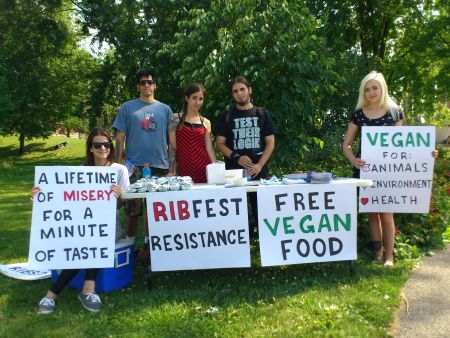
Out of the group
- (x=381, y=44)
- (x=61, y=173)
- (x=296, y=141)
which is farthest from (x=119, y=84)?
(x=61, y=173)

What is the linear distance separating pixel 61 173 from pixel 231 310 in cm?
184

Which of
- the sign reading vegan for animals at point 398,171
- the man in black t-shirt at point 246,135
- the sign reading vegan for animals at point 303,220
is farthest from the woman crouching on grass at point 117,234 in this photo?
the sign reading vegan for animals at point 398,171

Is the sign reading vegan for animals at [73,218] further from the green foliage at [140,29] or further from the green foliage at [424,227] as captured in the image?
the green foliage at [140,29]

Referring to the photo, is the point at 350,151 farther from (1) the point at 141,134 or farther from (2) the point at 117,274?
(2) the point at 117,274

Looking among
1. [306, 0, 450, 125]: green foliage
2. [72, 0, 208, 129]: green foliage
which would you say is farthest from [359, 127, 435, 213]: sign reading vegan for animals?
[72, 0, 208, 129]: green foliage

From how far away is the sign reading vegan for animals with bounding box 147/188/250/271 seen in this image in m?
3.93

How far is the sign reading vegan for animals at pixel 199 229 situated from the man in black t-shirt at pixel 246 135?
68 cm

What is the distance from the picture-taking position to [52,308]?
146 inches

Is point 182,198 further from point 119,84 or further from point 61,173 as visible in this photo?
point 119,84

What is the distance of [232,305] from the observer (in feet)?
12.1

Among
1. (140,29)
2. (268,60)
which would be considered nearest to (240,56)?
(268,60)

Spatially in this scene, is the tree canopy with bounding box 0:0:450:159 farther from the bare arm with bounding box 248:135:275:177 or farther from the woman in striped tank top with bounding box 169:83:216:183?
the bare arm with bounding box 248:135:275:177

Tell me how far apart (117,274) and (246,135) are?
1811 mm

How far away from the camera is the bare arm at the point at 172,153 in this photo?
468cm
